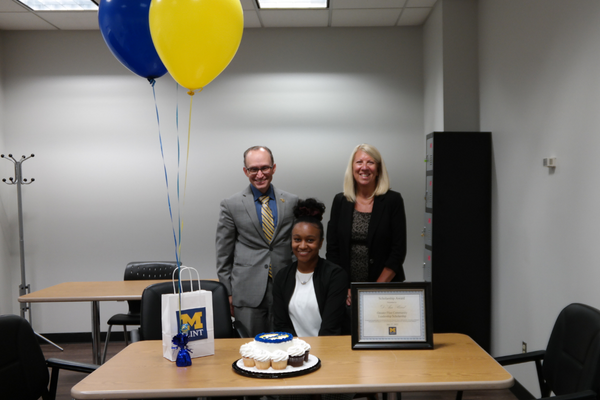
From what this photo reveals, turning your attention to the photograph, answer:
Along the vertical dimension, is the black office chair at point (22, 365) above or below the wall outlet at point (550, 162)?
below

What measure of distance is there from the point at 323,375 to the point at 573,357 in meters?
1.02

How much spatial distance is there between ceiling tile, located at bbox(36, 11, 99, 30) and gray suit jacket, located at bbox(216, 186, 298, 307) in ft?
8.84

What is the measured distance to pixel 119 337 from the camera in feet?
15.6

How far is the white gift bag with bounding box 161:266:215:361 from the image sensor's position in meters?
1.80

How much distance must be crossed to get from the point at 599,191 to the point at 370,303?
1.25 meters

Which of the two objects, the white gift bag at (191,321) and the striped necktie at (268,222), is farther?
the striped necktie at (268,222)

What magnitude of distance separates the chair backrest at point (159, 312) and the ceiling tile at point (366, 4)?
277 cm

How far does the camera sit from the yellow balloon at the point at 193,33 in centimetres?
190

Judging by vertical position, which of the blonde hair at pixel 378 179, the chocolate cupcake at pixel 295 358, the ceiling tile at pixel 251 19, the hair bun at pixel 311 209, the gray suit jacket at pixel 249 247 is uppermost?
the ceiling tile at pixel 251 19

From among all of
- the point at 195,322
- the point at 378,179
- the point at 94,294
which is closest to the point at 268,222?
the point at 378,179

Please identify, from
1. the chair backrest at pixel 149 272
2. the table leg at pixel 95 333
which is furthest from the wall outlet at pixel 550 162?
the table leg at pixel 95 333

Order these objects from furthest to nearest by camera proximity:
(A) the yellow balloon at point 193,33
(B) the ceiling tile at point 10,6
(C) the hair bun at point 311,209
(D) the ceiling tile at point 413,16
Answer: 1. (D) the ceiling tile at point 413,16
2. (B) the ceiling tile at point 10,6
3. (C) the hair bun at point 311,209
4. (A) the yellow balloon at point 193,33

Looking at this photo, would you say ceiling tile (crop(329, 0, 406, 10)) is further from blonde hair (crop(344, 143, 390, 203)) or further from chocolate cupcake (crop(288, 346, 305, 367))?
chocolate cupcake (crop(288, 346, 305, 367))

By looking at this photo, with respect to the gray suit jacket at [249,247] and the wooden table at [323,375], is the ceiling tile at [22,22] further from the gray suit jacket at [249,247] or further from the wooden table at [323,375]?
the wooden table at [323,375]
